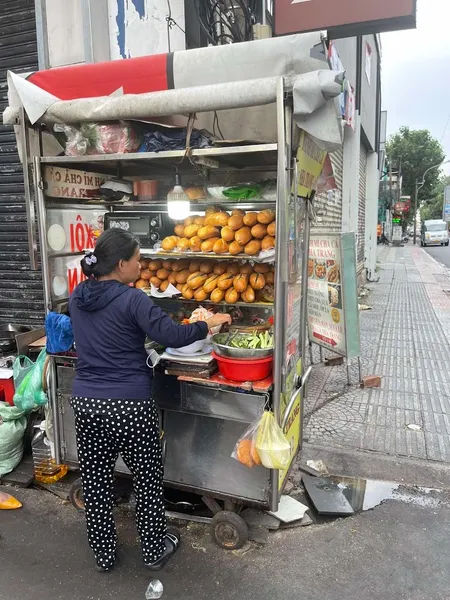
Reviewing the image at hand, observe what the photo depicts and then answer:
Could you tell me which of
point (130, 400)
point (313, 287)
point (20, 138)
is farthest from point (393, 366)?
point (20, 138)

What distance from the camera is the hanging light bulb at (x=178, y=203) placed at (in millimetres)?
3420

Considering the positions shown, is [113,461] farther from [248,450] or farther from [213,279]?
[213,279]

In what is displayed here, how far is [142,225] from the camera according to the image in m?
3.77

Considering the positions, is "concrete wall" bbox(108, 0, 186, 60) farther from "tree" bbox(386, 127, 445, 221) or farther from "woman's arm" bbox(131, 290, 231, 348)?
"tree" bbox(386, 127, 445, 221)

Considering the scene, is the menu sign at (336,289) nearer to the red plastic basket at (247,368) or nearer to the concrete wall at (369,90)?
the red plastic basket at (247,368)

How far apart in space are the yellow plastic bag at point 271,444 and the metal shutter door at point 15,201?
147 inches

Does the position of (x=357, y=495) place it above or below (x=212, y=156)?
below

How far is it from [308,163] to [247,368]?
1381 millimetres

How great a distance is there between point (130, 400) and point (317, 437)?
2438mm

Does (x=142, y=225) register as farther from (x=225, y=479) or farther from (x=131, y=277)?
(x=225, y=479)

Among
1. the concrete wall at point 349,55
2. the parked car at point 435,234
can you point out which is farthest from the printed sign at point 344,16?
the parked car at point 435,234

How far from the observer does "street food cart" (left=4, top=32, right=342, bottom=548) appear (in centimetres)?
258

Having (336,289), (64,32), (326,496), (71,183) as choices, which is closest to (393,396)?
(336,289)

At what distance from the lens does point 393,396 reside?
5348mm
